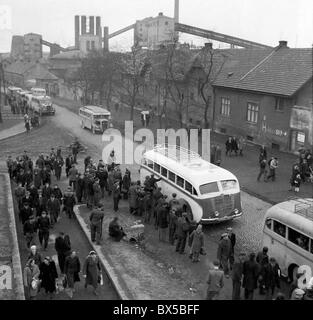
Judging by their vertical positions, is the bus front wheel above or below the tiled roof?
below

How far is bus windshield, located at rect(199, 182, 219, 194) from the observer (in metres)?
18.1

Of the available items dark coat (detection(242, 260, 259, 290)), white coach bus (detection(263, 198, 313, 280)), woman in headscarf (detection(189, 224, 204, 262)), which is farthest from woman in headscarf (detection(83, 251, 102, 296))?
white coach bus (detection(263, 198, 313, 280))

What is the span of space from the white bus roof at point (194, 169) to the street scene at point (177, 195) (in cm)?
8

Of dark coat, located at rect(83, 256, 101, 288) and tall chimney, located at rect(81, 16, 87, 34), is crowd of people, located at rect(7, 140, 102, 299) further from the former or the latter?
tall chimney, located at rect(81, 16, 87, 34)

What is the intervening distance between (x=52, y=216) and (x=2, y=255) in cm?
345

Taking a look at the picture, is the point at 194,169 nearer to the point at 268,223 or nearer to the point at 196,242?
the point at 196,242

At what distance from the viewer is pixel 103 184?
22.6m

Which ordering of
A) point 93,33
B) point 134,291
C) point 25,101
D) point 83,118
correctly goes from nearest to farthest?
point 134,291 < point 83,118 < point 25,101 < point 93,33

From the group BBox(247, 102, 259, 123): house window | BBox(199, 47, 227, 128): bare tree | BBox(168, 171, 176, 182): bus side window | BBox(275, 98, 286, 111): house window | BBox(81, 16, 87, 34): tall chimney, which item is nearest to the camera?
BBox(168, 171, 176, 182): bus side window

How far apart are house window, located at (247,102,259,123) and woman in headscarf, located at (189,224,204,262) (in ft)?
74.1

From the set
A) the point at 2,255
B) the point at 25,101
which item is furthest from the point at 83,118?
the point at 2,255

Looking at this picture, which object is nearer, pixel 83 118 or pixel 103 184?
pixel 103 184
